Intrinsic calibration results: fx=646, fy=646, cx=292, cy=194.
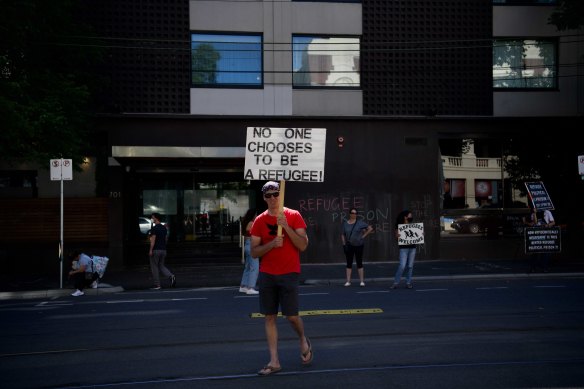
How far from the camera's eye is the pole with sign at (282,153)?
298 inches

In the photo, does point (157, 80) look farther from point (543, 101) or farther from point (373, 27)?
point (543, 101)

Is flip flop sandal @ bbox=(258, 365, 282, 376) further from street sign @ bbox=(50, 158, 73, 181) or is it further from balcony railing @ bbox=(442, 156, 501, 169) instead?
balcony railing @ bbox=(442, 156, 501, 169)

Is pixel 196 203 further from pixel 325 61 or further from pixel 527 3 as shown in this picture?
pixel 527 3

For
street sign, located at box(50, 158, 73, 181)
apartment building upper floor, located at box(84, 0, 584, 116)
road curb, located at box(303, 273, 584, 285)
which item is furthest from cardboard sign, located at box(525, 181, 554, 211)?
street sign, located at box(50, 158, 73, 181)

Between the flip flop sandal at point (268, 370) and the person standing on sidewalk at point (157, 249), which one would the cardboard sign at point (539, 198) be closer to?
the person standing on sidewalk at point (157, 249)

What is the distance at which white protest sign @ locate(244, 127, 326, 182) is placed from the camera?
24.8ft

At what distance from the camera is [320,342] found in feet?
26.6

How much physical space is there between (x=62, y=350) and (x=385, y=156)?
1420 cm

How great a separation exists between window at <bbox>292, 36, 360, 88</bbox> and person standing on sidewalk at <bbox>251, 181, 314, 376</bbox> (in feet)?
47.3

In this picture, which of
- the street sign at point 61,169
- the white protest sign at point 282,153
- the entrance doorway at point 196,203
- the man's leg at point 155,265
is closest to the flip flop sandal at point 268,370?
the white protest sign at point 282,153

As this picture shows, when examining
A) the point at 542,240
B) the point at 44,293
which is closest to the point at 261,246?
the point at 44,293

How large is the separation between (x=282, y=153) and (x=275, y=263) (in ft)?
5.29

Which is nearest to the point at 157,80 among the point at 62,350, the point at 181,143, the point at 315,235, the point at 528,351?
the point at 181,143

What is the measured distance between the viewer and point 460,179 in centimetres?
2091
